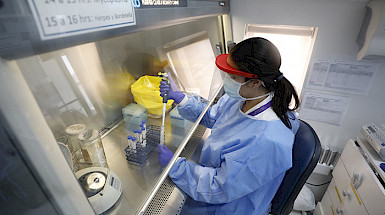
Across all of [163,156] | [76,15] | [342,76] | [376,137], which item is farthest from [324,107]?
[76,15]

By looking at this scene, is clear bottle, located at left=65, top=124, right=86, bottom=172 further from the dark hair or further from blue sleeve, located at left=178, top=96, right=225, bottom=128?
the dark hair

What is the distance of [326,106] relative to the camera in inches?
82.8

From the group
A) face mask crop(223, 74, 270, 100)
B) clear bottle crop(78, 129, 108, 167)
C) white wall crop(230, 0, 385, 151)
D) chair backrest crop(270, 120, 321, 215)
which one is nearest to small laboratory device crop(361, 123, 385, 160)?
white wall crop(230, 0, 385, 151)

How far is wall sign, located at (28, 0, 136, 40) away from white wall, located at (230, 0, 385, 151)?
1.81 meters

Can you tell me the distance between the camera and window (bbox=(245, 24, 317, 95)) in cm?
202

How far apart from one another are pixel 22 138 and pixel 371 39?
6.70ft

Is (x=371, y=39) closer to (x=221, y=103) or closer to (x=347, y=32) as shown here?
(x=347, y=32)

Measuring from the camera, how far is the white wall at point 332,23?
1730 mm

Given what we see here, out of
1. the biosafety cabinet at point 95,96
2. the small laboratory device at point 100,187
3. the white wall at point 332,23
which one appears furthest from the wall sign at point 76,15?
the white wall at point 332,23

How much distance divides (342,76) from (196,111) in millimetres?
1593

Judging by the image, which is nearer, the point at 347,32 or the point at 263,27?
the point at 347,32

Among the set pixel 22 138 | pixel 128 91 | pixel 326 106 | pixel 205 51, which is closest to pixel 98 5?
pixel 22 138

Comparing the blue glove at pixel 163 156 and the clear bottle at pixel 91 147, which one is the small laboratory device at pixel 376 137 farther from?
the clear bottle at pixel 91 147

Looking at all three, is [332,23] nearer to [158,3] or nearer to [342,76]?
[342,76]
